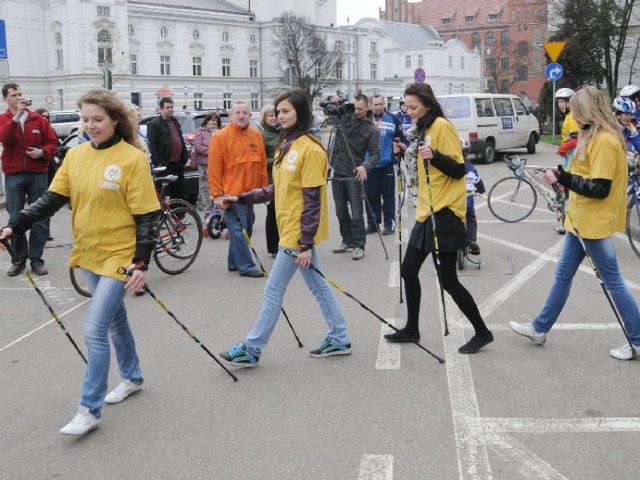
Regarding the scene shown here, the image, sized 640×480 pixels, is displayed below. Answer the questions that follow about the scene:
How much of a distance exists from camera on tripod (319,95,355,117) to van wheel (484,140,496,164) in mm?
12330

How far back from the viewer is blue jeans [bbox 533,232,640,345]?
17.4 ft

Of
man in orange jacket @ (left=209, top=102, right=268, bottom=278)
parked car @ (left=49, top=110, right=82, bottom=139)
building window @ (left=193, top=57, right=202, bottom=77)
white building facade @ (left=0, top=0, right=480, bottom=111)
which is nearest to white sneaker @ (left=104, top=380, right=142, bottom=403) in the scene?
man in orange jacket @ (left=209, top=102, right=268, bottom=278)

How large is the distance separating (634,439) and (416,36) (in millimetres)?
121722

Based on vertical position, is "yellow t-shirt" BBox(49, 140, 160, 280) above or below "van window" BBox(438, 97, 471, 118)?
below

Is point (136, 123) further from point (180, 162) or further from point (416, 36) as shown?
point (416, 36)

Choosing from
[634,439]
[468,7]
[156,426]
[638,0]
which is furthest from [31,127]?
[468,7]

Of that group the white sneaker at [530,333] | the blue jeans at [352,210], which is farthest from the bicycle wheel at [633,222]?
the white sneaker at [530,333]

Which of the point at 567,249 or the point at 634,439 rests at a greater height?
the point at 567,249

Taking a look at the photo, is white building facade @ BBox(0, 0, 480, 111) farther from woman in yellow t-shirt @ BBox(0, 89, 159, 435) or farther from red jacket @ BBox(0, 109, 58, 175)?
woman in yellow t-shirt @ BBox(0, 89, 159, 435)

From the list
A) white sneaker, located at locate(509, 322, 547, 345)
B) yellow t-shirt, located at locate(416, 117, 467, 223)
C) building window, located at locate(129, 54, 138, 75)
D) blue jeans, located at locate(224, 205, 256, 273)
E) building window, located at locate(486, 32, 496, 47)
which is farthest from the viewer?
building window, located at locate(486, 32, 496, 47)

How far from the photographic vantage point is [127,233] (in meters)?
4.39

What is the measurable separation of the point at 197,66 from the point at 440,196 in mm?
87998

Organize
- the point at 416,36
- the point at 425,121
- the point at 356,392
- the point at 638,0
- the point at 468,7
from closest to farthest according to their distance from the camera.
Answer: the point at 356,392 < the point at 425,121 < the point at 638,0 < the point at 416,36 < the point at 468,7

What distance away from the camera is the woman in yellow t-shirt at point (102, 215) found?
14.0 feet
